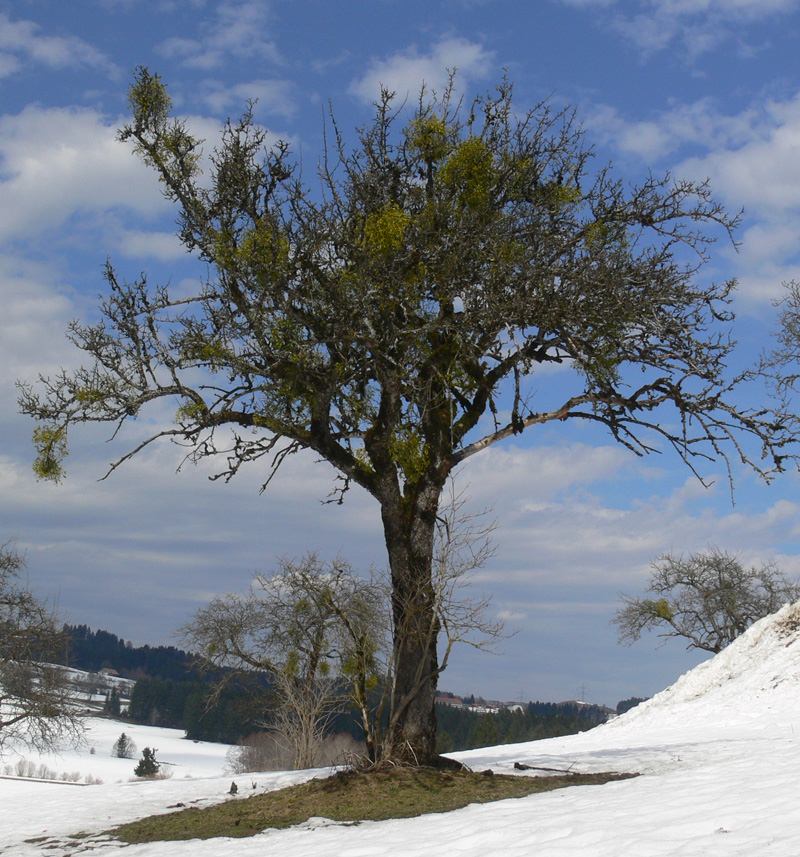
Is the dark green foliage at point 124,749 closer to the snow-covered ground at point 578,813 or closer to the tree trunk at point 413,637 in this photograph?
the snow-covered ground at point 578,813

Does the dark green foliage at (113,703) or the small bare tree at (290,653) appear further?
the dark green foliage at (113,703)

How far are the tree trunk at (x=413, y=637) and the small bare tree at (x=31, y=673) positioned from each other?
70.5 feet

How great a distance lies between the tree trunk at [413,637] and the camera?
12172mm

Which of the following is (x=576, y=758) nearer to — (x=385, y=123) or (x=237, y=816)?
(x=237, y=816)

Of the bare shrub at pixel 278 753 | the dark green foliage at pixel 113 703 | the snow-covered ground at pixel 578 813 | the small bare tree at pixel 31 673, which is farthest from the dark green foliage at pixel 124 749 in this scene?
the snow-covered ground at pixel 578 813

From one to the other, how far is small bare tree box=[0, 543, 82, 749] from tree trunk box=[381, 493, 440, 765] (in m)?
21.5

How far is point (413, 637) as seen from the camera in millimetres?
12367

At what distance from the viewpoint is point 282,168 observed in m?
14.3

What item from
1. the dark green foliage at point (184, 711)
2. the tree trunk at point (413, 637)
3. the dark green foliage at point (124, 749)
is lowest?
the dark green foliage at point (124, 749)

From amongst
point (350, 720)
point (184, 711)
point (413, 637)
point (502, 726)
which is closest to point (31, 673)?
point (413, 637)

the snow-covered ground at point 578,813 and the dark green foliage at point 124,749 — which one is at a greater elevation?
the snow-covered ground at point 578,813

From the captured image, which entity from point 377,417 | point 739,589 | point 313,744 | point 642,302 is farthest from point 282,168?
point 739,589

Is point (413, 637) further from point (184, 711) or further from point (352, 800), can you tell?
point (184, 711)

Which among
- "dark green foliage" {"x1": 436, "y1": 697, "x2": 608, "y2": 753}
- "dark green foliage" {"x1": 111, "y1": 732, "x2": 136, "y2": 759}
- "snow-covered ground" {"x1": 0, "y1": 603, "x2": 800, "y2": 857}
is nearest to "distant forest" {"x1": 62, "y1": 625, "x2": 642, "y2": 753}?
"dark green foliage" {"x1": 436, "y1": 697, "x2": 608, "y2": 753}
